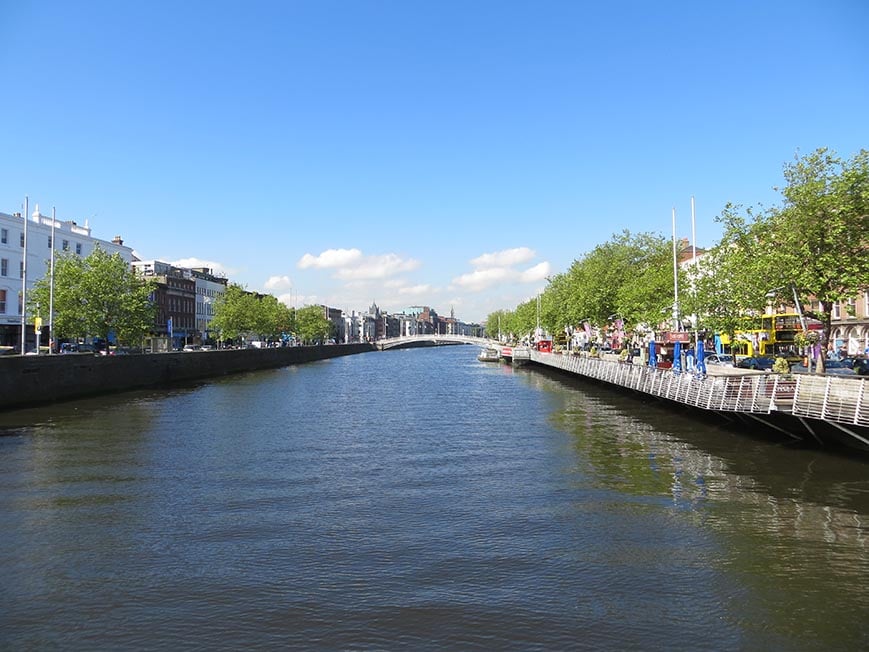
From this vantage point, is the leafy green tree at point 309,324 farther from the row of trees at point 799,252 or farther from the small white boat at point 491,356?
the row of trees at point 799,252

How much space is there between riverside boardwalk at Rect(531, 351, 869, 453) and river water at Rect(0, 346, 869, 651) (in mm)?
1242

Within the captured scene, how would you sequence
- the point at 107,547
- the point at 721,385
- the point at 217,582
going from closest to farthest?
1. the point at 217,582
2. the point at 107,547
3. the point at 721,385

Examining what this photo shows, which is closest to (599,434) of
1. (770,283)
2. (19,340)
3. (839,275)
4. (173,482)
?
(770,283)

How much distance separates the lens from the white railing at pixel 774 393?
868 inches

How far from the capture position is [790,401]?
25375mm

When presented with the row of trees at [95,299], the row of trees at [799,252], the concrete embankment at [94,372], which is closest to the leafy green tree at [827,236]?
the row of trees at [799,252]

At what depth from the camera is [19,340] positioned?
227 ft

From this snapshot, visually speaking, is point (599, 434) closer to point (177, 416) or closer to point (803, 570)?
point (803, 570)

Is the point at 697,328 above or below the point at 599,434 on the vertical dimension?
above

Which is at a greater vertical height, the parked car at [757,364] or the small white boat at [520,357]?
the parked car at [757,364]

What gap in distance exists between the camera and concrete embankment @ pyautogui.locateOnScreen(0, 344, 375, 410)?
40156 mm

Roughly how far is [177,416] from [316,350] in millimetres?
100633

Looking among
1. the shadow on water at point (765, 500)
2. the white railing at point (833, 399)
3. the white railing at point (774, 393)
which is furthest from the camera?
the white railing at point (774, 393)

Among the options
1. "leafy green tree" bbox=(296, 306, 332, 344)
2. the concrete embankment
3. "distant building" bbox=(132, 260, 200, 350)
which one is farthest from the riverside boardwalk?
"leafy green tree" bbox=(296, 306, 332, 344)
